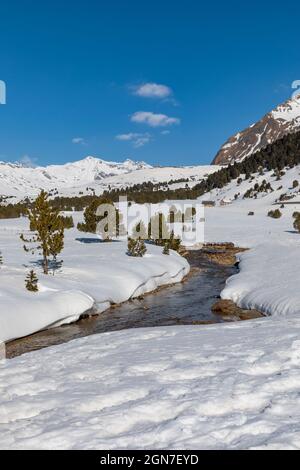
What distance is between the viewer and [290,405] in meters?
7.82

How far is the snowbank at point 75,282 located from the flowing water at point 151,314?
66 cm

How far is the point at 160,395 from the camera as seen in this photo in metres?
8.81

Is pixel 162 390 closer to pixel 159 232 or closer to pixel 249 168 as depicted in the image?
pixel 159 232

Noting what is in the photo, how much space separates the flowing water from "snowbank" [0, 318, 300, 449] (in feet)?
16.7

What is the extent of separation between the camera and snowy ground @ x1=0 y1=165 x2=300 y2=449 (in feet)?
23.0

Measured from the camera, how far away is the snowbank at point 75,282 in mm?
19891

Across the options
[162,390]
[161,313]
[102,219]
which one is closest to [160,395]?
[162,390]

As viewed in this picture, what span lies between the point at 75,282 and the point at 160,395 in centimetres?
1876

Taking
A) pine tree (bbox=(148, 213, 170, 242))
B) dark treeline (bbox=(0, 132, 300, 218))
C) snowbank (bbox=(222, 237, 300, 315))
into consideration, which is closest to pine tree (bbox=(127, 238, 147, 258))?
snowbank (bbox=(222, 237, 300, 315))

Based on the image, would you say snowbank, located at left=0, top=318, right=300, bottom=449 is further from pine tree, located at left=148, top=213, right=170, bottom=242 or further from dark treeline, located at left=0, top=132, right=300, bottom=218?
dark treeline, located at left=0, top=132, right=300, bottom=218

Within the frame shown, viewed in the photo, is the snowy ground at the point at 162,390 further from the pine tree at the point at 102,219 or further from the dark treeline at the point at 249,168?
the dark treeline at the point at 249,168

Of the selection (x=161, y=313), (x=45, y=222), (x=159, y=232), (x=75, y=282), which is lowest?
(x=161, y=313)

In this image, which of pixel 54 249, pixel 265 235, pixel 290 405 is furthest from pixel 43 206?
pixel 265 235
